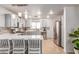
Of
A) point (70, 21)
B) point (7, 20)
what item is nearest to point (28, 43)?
point (70, 21)

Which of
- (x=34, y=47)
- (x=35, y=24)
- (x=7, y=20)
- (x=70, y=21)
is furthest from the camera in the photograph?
(x=35, y=24)

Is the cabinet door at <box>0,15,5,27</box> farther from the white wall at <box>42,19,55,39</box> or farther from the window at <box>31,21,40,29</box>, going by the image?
the white wall at <box>42,19,55,39</box>

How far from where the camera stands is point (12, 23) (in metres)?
10.1

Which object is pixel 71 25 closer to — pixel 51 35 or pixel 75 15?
pixel 75 15

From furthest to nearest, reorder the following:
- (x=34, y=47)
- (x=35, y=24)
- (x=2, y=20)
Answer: (x=35, y=24)
(x=2, y=20)
(x=34, y=47)

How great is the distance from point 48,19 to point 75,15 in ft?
26.3

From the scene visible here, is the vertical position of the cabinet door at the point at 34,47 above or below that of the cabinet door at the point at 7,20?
below

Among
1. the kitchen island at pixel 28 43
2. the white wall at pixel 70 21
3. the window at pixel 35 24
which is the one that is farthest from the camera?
the window at pixel 35 24

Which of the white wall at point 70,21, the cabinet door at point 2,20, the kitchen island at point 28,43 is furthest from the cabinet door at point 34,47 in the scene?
the cabinet door at point 2,20

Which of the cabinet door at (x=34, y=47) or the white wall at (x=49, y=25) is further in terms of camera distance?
the white wall at (x=49, y=25)

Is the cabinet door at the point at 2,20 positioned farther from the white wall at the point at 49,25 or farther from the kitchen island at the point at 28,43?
the white wall at the point at 49,25

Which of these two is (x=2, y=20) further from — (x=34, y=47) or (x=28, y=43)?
(x=34, y=47)

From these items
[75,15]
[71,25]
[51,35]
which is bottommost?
[51,35]
